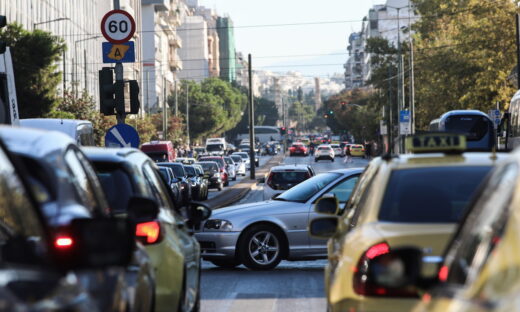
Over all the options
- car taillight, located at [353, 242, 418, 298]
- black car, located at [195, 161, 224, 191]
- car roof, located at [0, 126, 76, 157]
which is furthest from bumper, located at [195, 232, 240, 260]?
black car, located at [195, 161, 224, 191]

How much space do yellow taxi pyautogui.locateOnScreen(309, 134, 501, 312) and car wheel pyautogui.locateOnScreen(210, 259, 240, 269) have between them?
8.73 meters

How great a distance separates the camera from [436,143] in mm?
7781

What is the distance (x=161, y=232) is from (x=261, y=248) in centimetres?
834

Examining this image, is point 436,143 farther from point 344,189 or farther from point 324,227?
point 344,189

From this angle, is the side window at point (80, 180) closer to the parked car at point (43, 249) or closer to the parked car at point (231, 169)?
the parked car at point (43, 249)

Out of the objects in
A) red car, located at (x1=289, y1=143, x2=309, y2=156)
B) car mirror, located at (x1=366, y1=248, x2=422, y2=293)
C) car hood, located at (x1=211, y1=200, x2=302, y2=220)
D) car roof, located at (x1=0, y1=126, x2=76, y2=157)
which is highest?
car roof, located at (x1=0, y1=126, x2=76, y2=157)

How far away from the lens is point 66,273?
429cm

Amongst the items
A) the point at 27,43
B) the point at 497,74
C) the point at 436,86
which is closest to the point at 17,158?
the point at 27,43

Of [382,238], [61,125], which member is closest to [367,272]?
[382,238]

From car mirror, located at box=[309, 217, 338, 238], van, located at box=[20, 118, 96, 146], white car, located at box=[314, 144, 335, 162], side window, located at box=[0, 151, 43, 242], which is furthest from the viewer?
white car, located at box=[314, 144, 335, 162]

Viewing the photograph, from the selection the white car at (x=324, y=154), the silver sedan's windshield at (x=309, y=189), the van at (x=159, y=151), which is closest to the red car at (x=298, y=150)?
the white car at (x=324, y=154)

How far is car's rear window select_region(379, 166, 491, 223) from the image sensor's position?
22.4 ft

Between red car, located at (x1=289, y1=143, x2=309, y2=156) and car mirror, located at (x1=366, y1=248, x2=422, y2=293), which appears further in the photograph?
red car, located at (x1=289, y1=143, x2=309, y2=156)

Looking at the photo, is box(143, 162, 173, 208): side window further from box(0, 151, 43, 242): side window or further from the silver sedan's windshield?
the silver sedan's windshield
